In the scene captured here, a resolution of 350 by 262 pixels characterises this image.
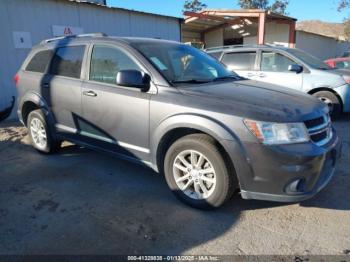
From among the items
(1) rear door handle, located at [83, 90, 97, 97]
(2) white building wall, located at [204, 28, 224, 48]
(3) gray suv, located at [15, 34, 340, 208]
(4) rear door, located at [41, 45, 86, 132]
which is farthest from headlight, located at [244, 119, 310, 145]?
(2) white building wall, located at [204, 28, 224, 48]

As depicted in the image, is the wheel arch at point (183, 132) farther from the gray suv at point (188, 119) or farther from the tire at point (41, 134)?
the tire at point (41, 134)

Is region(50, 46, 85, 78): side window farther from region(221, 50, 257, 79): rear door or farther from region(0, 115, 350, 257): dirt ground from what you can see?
region(221, 50, 257, 79): rear door

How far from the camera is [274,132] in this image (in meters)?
2.96

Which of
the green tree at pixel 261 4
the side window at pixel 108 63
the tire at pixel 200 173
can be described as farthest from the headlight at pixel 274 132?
the green tree at pixel 261 4

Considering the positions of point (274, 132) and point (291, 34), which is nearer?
point (274, 132)

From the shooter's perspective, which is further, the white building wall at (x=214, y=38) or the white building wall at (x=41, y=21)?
the white building wall at (x=214, y=38)

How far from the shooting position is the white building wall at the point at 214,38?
22.8 meters

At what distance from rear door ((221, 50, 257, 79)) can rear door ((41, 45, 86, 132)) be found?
14.8 feet

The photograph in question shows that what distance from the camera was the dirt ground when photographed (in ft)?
9.43

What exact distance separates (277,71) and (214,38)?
1620 centimetres

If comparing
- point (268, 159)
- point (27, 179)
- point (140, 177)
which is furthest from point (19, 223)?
point (268, 159)

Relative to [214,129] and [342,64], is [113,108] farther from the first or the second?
[342,64]

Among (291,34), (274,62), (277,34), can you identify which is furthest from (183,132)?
(277,34)

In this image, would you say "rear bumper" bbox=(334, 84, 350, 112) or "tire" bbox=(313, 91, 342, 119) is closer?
"rear bumper" bbox=(334, 84, 350, 112)
